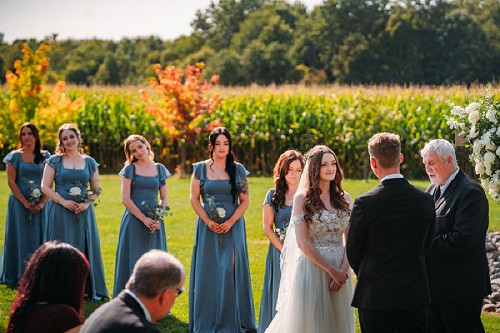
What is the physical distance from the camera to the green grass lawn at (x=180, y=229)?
939cm

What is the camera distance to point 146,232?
940cm

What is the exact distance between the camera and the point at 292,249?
22.6 feet

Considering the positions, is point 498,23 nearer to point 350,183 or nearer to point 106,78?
point 106,78

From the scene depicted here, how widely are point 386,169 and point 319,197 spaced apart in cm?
122

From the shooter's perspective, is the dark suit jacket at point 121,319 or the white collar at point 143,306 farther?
the white collar at point 143,306

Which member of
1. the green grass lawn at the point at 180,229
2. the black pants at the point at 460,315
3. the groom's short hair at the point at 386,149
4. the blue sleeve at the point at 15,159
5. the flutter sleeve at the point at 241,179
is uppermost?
the groom's short hair at the point at 386,149

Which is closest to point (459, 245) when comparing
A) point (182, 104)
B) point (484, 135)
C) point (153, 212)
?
point (484, 135)

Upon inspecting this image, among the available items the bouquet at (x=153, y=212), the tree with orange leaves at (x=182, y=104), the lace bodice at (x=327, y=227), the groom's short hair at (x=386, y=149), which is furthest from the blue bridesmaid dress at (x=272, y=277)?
the tree with orange leaves at (x=182, y=104)

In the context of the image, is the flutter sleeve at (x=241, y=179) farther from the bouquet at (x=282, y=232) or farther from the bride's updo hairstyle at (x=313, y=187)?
the bride's updo hairstyle at (x=313, y=187)

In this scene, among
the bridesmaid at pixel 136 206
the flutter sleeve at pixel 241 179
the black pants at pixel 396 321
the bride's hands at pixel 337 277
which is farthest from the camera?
the bridesmaid at pixel 136 206

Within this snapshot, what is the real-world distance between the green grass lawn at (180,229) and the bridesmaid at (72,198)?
711 mm

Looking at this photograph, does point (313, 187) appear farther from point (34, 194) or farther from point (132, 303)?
point (34, 194)

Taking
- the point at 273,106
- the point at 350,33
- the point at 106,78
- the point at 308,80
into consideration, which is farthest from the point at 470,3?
the point at 273,106

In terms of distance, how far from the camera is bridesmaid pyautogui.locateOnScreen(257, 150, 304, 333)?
8.02 m
